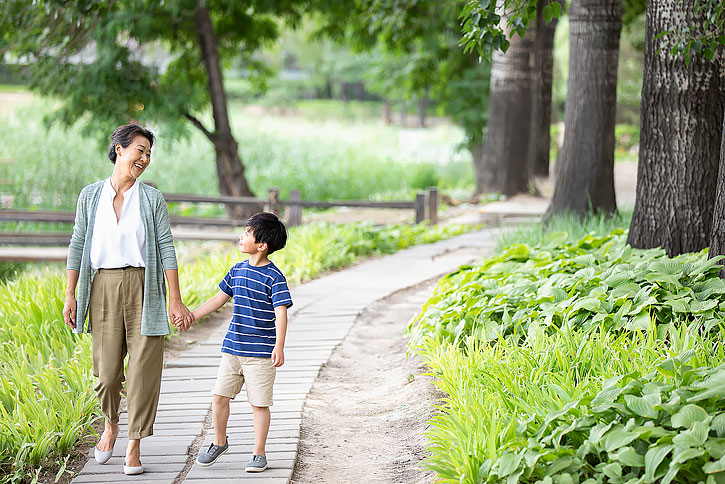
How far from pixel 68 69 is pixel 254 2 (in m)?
3.39

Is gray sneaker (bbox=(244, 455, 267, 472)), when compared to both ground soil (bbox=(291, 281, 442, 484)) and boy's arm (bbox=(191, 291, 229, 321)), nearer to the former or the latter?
ground soil (bbox=(291, 281, 442, 484))

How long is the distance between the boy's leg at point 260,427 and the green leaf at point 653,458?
70.6 inches

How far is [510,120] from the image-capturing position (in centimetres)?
1493

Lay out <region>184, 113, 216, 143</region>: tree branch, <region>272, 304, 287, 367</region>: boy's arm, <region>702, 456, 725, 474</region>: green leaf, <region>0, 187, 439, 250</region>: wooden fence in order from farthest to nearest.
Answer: <region>184, 113, 216, 143</region>: tree branch
<region>0, 187, 439, 250</region>: wooden fence
<region>272, 304, 287, 367</region>: boy's arm
<region>702, 456, 725, 474</region>: green leaf

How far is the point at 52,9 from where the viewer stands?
934 centimetres

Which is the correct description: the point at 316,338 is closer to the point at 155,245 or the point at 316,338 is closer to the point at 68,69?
the point at 155,245

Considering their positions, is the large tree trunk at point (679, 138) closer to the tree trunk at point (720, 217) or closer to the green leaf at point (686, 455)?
the tree trunk at point (720, 217)

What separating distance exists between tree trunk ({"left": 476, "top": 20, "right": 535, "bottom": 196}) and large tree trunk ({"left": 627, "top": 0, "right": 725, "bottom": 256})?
8.26 m

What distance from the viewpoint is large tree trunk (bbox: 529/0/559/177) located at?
15984 mm

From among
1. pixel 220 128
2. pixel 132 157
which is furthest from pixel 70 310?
pixel 220 128

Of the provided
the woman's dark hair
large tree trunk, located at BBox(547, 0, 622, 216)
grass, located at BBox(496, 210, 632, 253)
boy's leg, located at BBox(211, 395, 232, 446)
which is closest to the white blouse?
the woman's dark hair

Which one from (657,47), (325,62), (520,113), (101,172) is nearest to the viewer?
(657,47)

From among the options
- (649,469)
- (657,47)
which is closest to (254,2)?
(657,47)

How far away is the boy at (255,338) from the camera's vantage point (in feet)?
13.1
